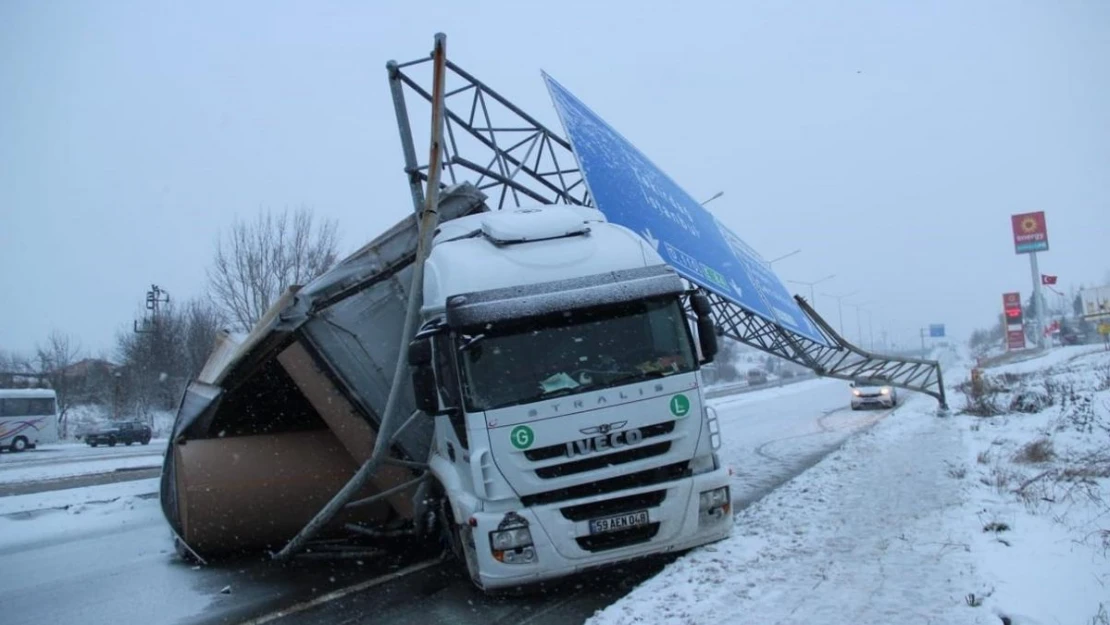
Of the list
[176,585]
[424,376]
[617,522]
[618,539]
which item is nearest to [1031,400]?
[618,539]

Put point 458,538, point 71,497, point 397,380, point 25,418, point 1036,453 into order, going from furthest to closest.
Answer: point 25,418
point 71,497
point 1036,453
point 397,380
point 458,538

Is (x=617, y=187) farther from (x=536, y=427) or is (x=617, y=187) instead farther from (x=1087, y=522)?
(x=1087, y=522)

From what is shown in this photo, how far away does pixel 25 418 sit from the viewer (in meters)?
39.1

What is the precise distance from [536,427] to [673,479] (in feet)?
4.05

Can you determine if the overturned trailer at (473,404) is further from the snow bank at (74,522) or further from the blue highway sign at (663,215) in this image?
the snow bank at (74,522)

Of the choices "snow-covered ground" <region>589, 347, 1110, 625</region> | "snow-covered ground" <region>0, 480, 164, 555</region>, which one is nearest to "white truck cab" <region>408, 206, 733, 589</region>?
"snow-covered ground" <region>589, 347, 1110, 625</region>

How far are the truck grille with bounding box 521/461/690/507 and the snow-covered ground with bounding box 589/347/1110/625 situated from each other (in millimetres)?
767

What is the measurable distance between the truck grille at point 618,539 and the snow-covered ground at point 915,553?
0.35 m

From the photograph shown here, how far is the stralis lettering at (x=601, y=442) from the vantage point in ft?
19.5

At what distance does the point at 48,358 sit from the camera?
2645 inches

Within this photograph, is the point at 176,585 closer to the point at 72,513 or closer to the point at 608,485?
the point at 608,485

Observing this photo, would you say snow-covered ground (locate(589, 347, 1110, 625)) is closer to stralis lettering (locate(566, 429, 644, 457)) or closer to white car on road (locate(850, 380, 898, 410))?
stralis lettering (locate(566, 429, 644, 457))

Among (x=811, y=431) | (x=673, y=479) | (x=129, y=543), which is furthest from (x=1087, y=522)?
(x=811, y=431)

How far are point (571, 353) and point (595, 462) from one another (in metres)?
0.91
